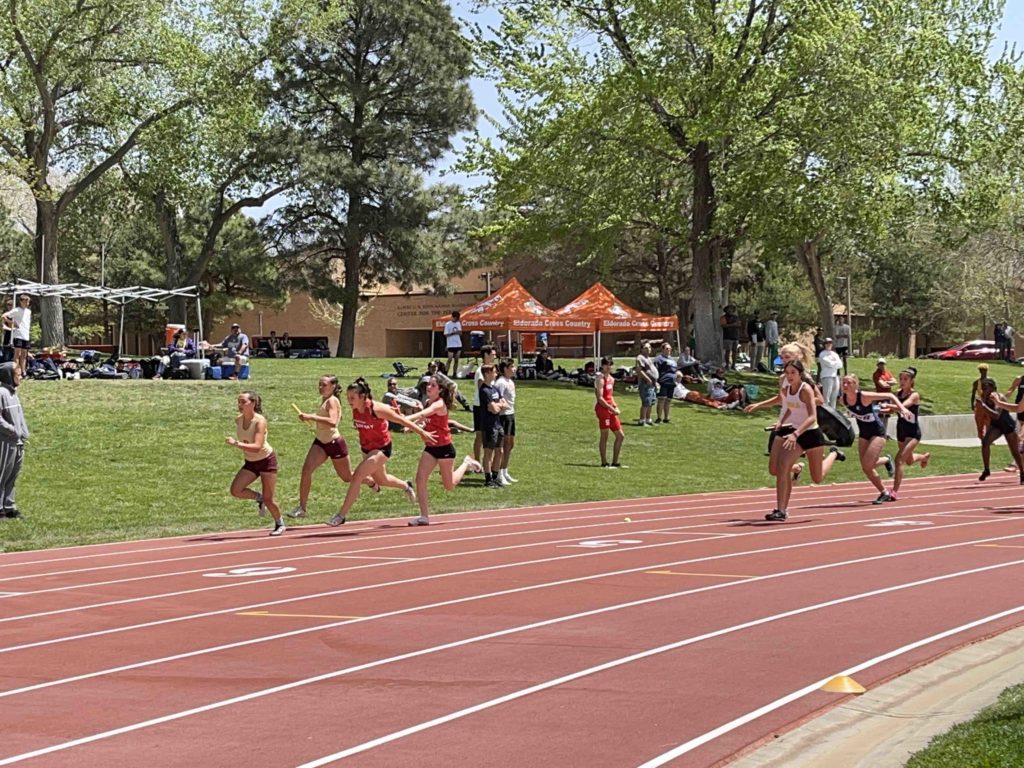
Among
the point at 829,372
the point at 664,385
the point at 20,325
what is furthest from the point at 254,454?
the point at 829,372

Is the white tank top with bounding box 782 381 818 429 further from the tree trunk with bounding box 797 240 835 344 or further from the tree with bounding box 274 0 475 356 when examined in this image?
the tree with bounding box 274 0 475 356

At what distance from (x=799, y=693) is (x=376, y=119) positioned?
5148 cm

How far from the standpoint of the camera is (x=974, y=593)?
1035cm

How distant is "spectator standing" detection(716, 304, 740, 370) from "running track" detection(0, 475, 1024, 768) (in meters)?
24.3

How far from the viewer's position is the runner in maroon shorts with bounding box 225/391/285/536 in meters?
14.8

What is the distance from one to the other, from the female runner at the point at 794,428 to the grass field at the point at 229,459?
15.4ft

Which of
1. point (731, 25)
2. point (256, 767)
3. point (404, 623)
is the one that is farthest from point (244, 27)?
point (256, 767)

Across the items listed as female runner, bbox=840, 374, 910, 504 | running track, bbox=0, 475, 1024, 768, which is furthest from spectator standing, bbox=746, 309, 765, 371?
running track, bbox=0, 475, 1024, 768

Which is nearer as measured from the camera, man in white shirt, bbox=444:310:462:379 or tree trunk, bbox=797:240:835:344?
man in white shirt, bbox=444:310:462:379

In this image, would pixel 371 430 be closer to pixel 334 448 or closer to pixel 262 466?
pixel 334 448

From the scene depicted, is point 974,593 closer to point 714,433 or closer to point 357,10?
point 714,433

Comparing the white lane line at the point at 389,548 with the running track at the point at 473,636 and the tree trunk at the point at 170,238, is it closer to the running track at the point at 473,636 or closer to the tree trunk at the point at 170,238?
the running track at the point at 473,636

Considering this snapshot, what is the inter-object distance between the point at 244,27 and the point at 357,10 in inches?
380

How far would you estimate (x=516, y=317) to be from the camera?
34.7 metres
